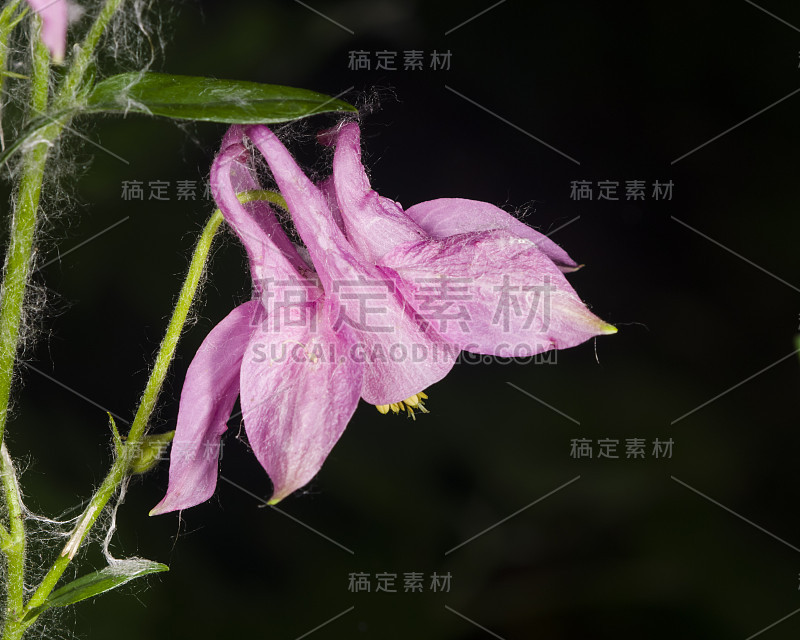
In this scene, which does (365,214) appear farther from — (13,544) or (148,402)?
(13,544)

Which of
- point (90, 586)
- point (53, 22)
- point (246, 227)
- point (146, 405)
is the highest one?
point (53, 22)

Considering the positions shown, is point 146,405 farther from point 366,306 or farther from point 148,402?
point 366,306

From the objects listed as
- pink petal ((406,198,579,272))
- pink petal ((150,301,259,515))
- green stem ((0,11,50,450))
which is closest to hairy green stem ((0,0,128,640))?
green stem ((0,11,50,450))

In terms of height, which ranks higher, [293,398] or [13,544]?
[293,398]

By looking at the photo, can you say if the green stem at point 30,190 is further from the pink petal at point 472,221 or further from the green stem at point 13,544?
the pink petal at point 472,221

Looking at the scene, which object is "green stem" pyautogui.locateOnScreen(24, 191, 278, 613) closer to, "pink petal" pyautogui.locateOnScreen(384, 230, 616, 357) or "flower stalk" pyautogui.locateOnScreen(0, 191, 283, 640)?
"flower stalk" pyautogui.locateOnScreen(0, 191, 283, 640)

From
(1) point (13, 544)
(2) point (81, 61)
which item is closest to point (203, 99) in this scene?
(2) point (81, 61)
